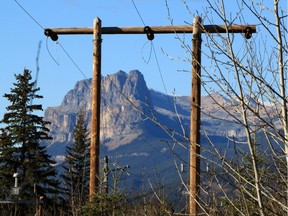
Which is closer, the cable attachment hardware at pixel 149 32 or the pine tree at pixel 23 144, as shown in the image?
the cable attachment hardware at pixel 149 32

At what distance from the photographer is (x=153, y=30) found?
45.2 feet

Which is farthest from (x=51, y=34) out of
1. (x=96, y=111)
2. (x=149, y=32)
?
(x=149, y=32)

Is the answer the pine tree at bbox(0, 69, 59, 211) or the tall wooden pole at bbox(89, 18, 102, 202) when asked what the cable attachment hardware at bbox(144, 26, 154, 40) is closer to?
the tall wooden pole at bbox(89, 18, 102, 202)

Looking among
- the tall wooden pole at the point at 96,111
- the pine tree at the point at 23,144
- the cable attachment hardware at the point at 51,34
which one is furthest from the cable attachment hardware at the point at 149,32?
the pine tree at the point at 23,144

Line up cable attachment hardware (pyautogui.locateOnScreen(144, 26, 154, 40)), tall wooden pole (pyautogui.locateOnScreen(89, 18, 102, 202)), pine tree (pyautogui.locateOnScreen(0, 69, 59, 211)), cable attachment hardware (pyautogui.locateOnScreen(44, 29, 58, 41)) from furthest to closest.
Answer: pine tree (pyautogui.locateOnScreen(0, 69, 59, 211)) < cable attachment hardware (pyautogui.locateOnScreen(44, 29, 58, 41)) < cable attachment hardware (pyautogui.locateOnScreen(144, 26, 154, 40)) < tall wooden pole (pyautogui.locateOnScreen(89, 18, 102, 202))

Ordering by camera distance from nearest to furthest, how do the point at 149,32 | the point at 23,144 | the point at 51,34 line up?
the point at 149,32
the point at 51,34
the point at 23,144

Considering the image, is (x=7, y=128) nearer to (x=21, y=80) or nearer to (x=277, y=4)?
(x=21, y=80)

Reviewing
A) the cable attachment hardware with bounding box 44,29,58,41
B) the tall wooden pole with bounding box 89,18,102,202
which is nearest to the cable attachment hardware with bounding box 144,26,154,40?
the tall wooden pole with bounding box 89,18,102,202

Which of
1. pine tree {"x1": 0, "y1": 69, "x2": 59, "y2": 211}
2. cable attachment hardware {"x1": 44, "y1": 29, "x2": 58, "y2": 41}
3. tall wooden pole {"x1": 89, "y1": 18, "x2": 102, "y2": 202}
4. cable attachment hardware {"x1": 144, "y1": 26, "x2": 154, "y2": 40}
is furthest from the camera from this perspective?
pine tree {"x1": 0, "y1": 69, "x2": 59, "y2": 211}

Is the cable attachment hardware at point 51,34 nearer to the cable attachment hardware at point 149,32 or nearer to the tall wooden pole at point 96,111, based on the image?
the tall wooden pole at point 96,111

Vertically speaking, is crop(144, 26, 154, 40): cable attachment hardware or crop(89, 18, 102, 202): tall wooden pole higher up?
crop(144, 26, 154, 40): cable attachment hardware

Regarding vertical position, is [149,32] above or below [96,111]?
above

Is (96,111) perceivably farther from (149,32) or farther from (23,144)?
(23,144)

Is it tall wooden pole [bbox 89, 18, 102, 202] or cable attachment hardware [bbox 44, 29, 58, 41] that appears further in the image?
cable attachment hardware [bbox 44, 29, 58, 41]
